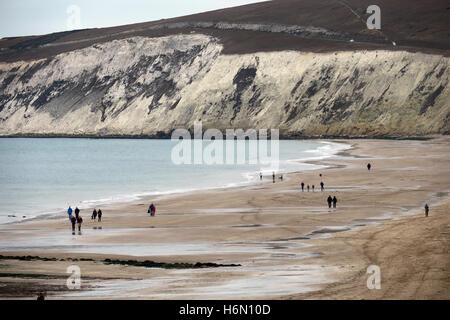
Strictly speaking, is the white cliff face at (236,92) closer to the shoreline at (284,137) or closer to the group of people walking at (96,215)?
the shoreline at (284,137)

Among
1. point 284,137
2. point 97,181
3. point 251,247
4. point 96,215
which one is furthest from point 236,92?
point 251,247

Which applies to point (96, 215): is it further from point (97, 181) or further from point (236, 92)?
point (236, 92)

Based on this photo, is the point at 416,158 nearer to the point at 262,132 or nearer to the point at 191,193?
the point at 191,193

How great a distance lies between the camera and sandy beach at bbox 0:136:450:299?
18578 millimetres

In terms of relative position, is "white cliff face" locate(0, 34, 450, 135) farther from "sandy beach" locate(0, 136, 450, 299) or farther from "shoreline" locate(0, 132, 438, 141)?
"sandy beach" locate(0, 136, 450, 299)

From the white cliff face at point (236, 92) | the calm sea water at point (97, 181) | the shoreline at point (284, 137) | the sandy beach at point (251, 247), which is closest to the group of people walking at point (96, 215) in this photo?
the sandy beach at point (251, 247)

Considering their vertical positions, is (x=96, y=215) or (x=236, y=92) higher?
(x=236, y=92)

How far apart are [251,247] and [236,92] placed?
461 feet

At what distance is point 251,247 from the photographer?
26859 millimetres

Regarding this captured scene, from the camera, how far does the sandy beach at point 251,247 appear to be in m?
18.6

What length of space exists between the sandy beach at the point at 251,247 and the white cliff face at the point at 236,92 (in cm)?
9428

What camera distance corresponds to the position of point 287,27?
183375 millimetres
